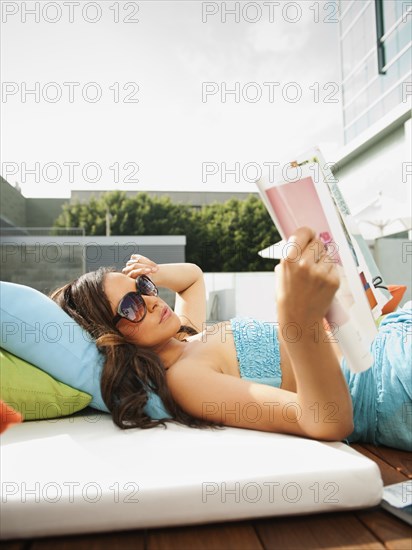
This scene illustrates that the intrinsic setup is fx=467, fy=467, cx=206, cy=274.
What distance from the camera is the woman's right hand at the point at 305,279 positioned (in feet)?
3.50

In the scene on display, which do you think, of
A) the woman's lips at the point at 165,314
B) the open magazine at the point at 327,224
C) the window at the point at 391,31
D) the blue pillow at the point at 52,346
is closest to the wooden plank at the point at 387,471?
the open magazine at the point at 327,224

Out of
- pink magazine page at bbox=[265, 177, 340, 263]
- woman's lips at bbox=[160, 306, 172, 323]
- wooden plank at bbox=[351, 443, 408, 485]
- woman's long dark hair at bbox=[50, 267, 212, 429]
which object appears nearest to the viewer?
pink magazine page at bbox=[265, 177, 340, 263]

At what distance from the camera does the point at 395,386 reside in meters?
1.65

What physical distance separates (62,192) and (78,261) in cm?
1744

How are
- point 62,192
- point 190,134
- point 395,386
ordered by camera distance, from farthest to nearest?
point 62,192, point 190,134, point 395,386

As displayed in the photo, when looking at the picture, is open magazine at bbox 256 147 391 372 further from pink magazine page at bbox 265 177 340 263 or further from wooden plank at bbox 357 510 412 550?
wooden plank at bbox 357 510 412 550

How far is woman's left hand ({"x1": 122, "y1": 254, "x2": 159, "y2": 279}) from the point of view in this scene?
2.23 metres

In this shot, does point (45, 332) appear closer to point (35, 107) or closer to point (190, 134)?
point (35, 107)

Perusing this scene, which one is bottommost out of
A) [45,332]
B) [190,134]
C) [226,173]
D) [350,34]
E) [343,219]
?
[45,332]

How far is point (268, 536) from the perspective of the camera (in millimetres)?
1144

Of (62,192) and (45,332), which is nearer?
(45,332)

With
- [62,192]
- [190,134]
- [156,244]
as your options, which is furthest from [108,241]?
[62,192]

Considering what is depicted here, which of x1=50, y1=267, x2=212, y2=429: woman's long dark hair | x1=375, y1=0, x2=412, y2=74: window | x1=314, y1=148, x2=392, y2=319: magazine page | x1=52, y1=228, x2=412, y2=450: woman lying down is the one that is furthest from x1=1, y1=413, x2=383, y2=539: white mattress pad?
x1=375, y1=0, x2=412, y2=74: window

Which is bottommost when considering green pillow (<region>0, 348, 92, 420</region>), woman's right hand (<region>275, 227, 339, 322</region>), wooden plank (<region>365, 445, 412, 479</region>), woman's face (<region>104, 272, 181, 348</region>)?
wooden plank (<region>365, 445, 412, 479</region>)
